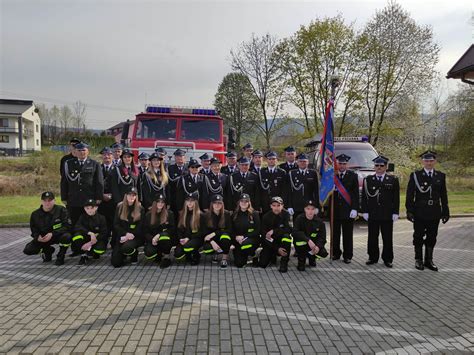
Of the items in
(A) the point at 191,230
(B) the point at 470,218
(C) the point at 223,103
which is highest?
(C) the point at 223,103

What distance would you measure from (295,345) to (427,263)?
12.8ft

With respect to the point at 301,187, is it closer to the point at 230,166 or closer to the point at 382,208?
the point at 382,208

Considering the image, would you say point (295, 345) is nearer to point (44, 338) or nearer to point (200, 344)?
point (200, 344)

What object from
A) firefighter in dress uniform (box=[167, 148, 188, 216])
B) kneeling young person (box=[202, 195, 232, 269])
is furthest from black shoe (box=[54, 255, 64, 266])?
kneeling young person (box=[202, 195, 232, 269])

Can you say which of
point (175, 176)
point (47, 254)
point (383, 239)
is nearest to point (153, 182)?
point (175, 176)

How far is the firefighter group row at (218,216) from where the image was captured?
242 inches

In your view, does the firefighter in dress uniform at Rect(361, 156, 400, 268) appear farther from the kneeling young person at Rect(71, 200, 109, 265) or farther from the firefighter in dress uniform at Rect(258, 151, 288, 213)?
the kneeling young person at Rect(71, 200, 109, 265)

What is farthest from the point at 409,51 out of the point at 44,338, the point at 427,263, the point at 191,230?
the point at 44,338

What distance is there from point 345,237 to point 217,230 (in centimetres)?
237

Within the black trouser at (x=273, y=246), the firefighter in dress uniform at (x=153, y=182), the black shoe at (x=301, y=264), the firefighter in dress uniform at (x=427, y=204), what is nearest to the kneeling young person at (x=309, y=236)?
the black shoe at (x=301, y=264)

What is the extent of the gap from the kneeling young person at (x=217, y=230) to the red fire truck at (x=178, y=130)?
318cm

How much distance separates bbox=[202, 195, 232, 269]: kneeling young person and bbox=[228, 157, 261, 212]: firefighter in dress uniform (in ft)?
2.27

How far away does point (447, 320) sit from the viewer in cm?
421

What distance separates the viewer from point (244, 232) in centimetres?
627
